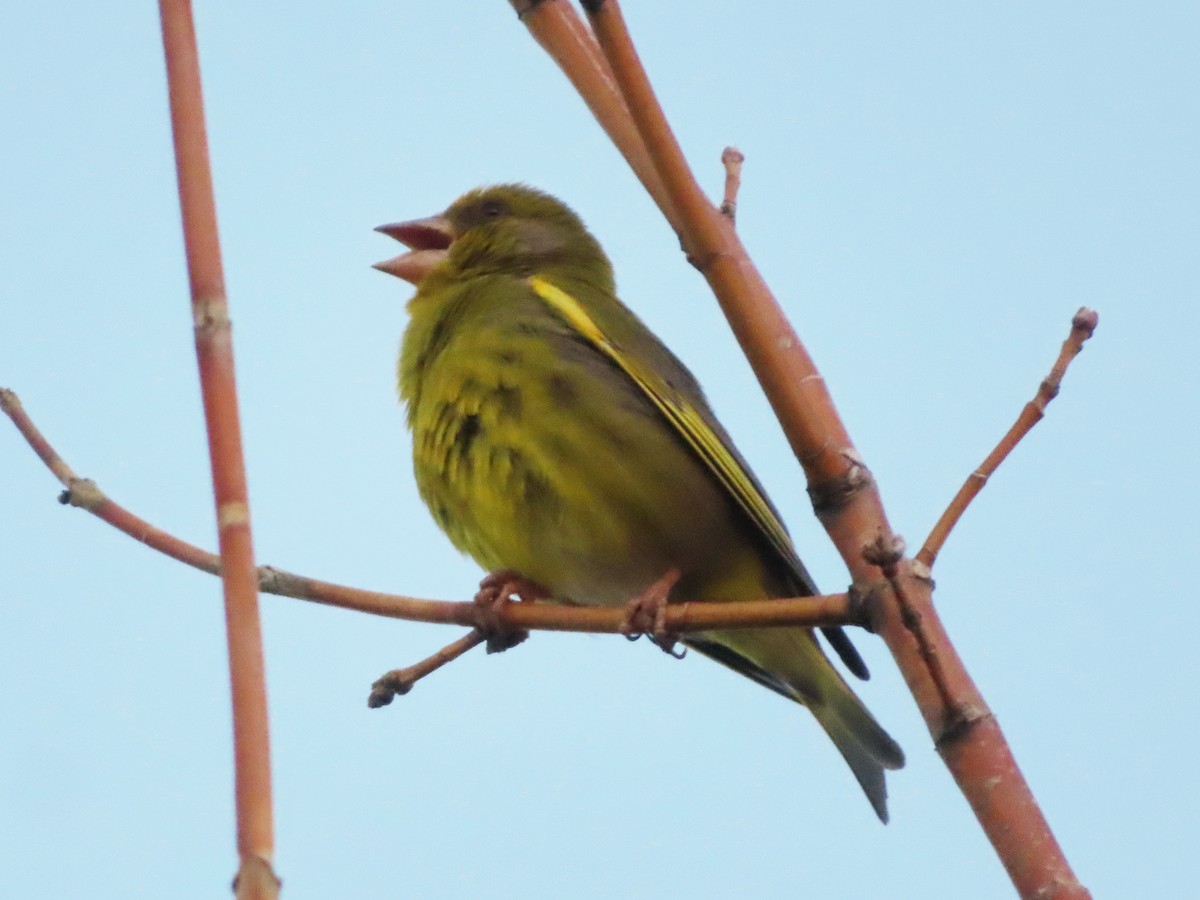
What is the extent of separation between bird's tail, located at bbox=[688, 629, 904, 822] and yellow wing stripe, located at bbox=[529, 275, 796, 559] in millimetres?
303

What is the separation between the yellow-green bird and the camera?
A: 397 cm

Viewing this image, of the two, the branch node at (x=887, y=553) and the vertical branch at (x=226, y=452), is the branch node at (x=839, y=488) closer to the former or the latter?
the branch node at (x=887, y=553)

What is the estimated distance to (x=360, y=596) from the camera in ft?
8.39

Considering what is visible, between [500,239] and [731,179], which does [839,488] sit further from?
[500,239]

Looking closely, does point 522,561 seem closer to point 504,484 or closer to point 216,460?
point 504,484

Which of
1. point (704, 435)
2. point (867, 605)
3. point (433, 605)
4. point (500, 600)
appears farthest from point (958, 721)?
point (704, 435)

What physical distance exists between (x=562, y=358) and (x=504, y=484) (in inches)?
16.3

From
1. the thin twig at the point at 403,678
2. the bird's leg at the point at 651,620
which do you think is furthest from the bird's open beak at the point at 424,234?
the thin twig at the point at 403,678

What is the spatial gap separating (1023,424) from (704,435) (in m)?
1.83

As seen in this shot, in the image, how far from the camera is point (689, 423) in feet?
13.6

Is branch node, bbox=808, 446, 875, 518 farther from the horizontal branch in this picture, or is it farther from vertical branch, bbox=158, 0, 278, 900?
vertical branch, bbox=158, 0, 278, 900

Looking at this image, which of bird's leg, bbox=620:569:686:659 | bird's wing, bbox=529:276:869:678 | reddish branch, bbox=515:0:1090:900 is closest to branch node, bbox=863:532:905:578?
reddish branch, bbox=515:0:1090:900

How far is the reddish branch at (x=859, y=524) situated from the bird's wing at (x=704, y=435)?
1.42 m

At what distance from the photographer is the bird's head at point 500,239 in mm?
5031
